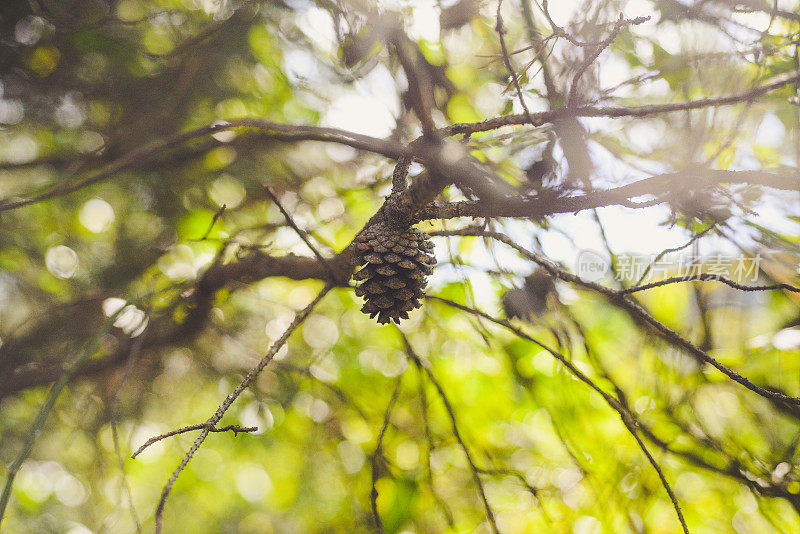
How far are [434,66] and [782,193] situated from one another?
54 cm

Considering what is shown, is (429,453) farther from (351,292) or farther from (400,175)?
(400,175)

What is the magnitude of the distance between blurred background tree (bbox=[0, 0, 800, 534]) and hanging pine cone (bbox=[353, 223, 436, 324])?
10 centimetres

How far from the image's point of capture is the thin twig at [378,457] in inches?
27.3

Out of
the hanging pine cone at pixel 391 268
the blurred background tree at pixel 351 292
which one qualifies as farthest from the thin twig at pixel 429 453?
the hanging pine cone at pixel 391 268

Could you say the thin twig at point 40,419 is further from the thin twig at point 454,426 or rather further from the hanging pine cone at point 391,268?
the thin twig at point 454,426

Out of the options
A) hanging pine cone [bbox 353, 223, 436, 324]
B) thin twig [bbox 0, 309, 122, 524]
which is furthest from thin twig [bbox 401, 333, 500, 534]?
thin twig [bbox 0, 309, 122, 524]

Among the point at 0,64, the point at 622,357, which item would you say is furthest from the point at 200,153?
the point at 622,357

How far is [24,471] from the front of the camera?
63cm

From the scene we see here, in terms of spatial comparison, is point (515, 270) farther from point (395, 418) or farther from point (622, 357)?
point (395, 418)

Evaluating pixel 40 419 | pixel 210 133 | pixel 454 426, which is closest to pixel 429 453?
pixel 454 426

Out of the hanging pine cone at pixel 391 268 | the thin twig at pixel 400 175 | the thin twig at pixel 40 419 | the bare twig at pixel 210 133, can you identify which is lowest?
the thin twig at pixel 40 419

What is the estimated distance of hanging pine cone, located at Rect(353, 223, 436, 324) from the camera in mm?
457

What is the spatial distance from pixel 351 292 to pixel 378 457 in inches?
12.2

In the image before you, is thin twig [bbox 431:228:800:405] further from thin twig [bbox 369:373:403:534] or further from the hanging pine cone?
thin twig [bbox 369:373:403:534]
